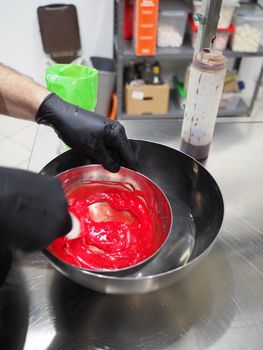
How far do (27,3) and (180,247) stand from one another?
1979 mm

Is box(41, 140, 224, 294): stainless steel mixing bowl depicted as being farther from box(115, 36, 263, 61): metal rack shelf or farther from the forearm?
box(115, 36, 263, 61): metal rack shelf

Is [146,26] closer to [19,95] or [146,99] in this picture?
[146,99]

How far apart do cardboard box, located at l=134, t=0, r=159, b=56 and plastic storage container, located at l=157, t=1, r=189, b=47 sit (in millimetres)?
124

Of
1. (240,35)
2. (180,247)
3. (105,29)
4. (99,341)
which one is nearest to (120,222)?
(180,247)

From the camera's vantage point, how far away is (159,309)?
1.90 ft

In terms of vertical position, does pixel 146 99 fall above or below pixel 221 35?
below

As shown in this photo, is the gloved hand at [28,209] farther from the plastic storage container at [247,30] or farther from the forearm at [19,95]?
the plastic storage container at [247,30]

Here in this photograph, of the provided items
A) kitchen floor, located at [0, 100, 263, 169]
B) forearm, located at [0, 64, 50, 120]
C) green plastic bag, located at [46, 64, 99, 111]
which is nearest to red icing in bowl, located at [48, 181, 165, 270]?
forearm, located at [0, 64, 50, 120]

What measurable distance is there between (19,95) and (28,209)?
49 centimetres

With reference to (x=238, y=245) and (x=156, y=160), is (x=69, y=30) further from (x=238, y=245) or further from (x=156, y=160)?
(x=238, y=245)

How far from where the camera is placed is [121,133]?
29.1 inches

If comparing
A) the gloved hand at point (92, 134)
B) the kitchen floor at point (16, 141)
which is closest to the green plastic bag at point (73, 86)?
the gloved hand at point (92, 134)

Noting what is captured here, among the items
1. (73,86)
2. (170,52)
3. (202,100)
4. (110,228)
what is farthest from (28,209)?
(170,52)

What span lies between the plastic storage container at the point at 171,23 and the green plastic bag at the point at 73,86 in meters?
0.83
